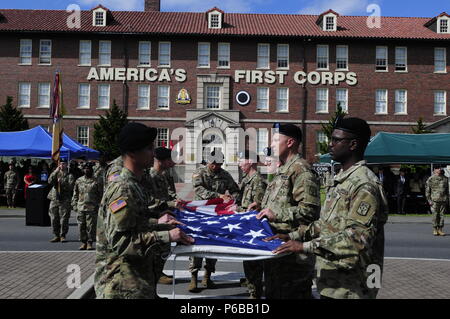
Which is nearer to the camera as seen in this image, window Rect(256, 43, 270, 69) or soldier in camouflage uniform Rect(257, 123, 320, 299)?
soldier in camouflage uniform Rect(257, 123, 320, 299)

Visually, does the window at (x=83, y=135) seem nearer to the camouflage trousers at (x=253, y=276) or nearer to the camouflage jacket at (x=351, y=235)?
the camouflage trousers at (x=253, y=276)

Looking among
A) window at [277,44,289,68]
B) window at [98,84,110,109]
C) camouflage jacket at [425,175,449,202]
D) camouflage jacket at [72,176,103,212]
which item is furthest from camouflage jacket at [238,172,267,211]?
window at [98,84,110,109]

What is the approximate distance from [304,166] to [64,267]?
5.95 meters

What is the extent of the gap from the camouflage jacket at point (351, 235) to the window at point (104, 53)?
41.0 metres

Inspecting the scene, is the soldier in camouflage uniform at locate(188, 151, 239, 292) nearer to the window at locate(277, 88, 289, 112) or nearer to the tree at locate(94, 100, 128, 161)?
the tree at locate(94, 100, 128, 161)

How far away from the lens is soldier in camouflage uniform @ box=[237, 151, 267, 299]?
6484mm

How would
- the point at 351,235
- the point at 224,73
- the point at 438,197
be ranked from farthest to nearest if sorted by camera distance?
1. the point at 224,73
2. the point at 438,197
3. the point at 351,235

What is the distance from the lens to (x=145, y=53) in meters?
42.0

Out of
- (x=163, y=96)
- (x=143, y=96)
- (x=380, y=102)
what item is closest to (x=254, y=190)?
(x=163, y=96)

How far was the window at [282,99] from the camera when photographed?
4219 centimetres

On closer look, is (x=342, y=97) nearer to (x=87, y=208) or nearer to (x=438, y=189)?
(x=438, y=189)

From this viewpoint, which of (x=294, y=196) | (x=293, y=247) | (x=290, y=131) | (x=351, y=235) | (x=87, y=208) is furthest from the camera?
(x=87, y=208)

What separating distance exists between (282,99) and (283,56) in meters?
3.93

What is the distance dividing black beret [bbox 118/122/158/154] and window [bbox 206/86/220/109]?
38.3 m
